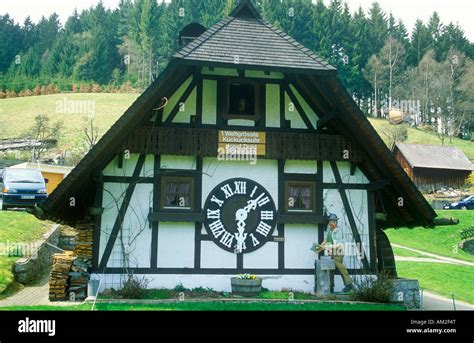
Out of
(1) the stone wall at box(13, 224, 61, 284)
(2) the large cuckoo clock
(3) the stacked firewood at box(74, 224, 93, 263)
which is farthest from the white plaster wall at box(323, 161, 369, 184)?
(1) the stone wall at box(13, 224, 61, 284)

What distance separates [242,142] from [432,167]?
124 ft

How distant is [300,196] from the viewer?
1209 centimetres

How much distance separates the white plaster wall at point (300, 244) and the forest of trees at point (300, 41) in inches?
1882

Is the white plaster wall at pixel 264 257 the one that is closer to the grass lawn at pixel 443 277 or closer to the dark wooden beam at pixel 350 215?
the dark wooden beam at pixel 350 215

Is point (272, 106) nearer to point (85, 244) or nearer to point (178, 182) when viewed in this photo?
point (178, 182)

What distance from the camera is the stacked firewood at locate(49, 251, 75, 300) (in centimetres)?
1082

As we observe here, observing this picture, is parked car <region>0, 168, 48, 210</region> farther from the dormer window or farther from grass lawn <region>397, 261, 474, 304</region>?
grass lawn <region>397, 261, 474, 304</region>

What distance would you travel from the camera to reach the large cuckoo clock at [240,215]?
11.6 m

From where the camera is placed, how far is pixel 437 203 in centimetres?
3981

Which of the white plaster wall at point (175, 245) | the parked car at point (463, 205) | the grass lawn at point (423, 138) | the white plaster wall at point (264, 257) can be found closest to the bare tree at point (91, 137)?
the white plaster wall at point (175, 245)

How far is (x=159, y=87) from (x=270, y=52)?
8.49 ft

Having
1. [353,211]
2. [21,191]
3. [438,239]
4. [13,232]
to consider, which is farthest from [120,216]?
[438,239]
